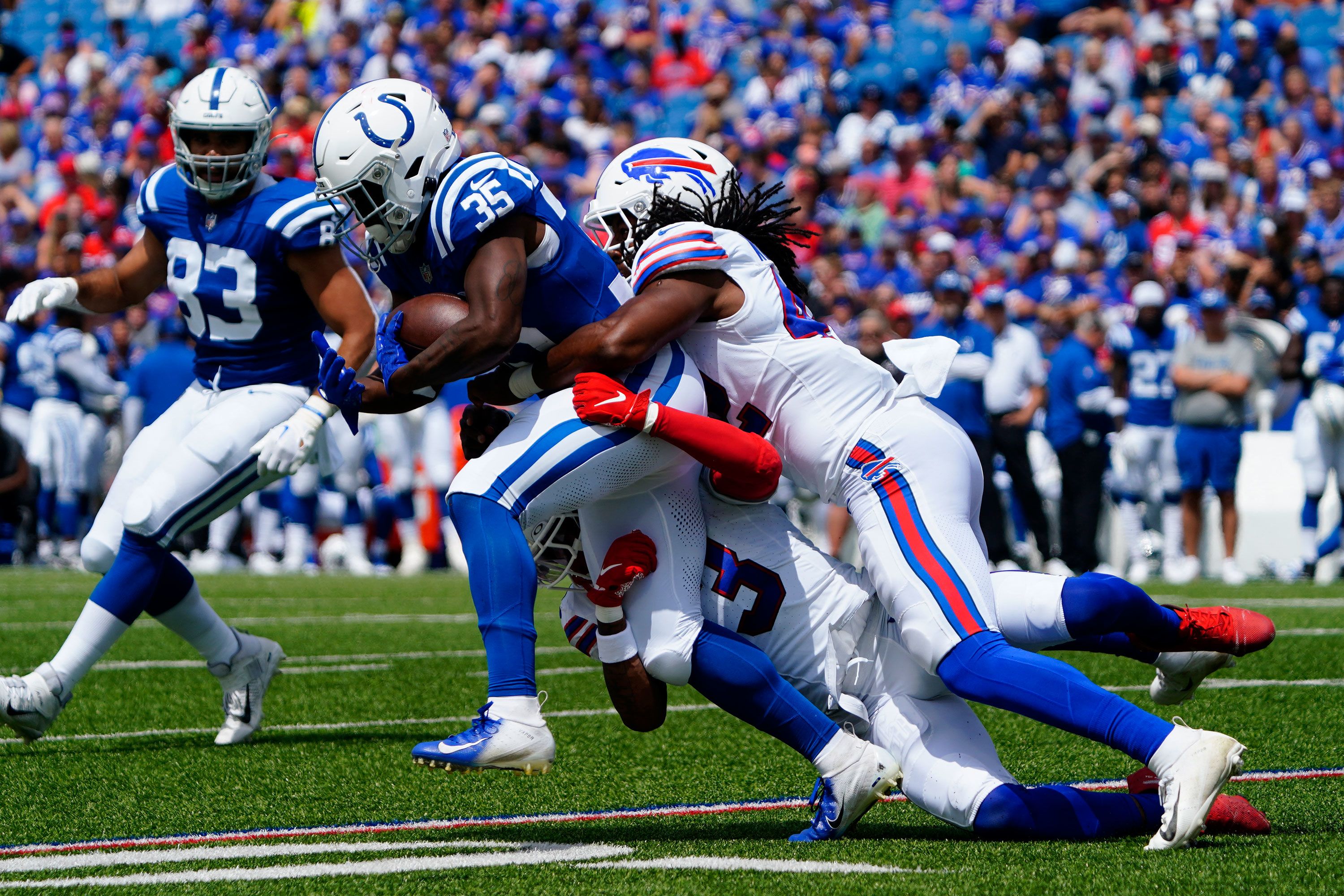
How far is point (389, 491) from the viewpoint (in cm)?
1209

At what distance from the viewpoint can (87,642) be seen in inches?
171

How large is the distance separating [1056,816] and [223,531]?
10.00 m

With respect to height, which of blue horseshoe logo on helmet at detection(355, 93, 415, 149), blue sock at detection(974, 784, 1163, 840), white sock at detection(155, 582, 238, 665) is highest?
blue horseshoe logo on helmet at detection(355, 93, 415, 149)

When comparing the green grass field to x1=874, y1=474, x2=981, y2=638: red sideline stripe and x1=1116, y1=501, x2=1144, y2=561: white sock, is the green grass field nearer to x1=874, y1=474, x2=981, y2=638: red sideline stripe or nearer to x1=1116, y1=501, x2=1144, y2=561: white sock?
x1=874, y1=474, x2=981, y2=638: red sideline stripe

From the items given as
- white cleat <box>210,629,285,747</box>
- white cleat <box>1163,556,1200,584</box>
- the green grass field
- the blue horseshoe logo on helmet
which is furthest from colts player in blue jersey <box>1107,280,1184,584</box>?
the blue horseshoe logo on helmet

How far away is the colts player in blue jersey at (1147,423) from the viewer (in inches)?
407

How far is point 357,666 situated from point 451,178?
3.27 meters

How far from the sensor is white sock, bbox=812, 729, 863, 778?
3.10 meters

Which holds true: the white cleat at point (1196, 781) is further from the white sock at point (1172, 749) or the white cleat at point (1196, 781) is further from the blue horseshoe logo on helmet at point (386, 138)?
the blue horseshoe logo on helmet at point (386, 138)

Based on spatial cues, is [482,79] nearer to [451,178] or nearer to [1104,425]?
[1104,425]

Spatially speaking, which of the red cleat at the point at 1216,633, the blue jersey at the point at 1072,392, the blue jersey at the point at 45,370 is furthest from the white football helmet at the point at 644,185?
the blue jersey at the point at 45,370

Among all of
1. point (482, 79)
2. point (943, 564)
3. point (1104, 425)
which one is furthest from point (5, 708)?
point (482, 79)

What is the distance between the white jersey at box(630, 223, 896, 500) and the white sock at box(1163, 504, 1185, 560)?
24.1 feet

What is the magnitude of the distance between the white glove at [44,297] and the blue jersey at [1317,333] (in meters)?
7.31
